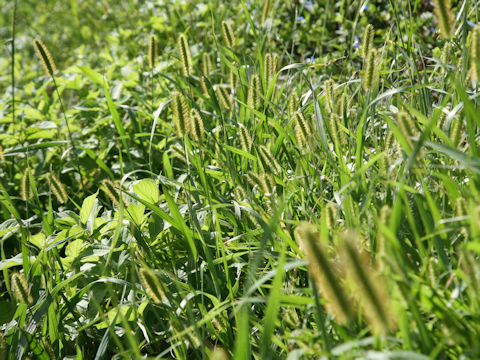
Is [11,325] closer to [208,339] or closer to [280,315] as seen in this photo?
[208,339]

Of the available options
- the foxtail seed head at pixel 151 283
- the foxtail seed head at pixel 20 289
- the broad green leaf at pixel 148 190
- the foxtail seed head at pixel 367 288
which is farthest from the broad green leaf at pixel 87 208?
the foxtail seed head at pixel 367 288

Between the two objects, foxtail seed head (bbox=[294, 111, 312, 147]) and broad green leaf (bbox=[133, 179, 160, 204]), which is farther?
broad green leaf (bbox=[133, 179, 160, 204])

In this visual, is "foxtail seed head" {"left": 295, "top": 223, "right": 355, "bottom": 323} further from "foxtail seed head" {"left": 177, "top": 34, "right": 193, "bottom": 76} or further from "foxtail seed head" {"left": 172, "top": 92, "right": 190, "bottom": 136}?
"foxtail seed head" {"left": 177, "top": 34, "right": 193, "bottom": 76}

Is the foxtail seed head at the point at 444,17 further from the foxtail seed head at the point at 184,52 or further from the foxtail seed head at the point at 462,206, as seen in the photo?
the foxtail seed head at the point at 184,52

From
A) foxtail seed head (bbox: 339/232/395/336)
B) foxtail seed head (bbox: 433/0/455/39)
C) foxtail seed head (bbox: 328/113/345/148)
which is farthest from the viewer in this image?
foxtail seed head (bbox: 328/113/345/148)

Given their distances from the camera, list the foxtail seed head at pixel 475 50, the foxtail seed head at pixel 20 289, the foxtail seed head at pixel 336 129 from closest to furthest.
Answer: the foxtail seed head at pixel 475 50, the foxtail seed head at pixel 20 289, the foxtail seed head at pixel 336 129

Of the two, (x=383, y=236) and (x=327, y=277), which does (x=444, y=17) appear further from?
(x=327, y=277)

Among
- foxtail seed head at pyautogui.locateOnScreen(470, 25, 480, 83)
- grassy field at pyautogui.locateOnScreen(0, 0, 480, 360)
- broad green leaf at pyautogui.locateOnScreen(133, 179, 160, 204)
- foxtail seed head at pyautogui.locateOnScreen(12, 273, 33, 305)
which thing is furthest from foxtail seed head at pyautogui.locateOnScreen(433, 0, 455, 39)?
foxtail seed head at pyautogui.locateOnScreen(12, 273, 33, 305)

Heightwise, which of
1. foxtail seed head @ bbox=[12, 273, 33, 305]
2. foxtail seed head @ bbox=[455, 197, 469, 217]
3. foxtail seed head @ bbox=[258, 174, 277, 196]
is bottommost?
foxtail seed head @ bbox=[12, 273, 33, 305]

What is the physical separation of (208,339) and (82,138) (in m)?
1.69

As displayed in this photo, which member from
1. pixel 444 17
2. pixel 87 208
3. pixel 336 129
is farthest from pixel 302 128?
pixel 87 208

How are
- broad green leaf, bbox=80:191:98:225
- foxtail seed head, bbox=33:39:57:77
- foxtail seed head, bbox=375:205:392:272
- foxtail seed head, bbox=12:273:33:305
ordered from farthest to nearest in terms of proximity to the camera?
foxtail seed head, bbox=33:39:57:77, broad green leaf, bbox=80:191:98:225, foxtail seed head, bbox=12:273:33:305, foxtail seed head, bbox=375:205:392:272

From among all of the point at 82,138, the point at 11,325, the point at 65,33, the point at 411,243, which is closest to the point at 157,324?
the point at 11,325

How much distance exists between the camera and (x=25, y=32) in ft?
19.6
